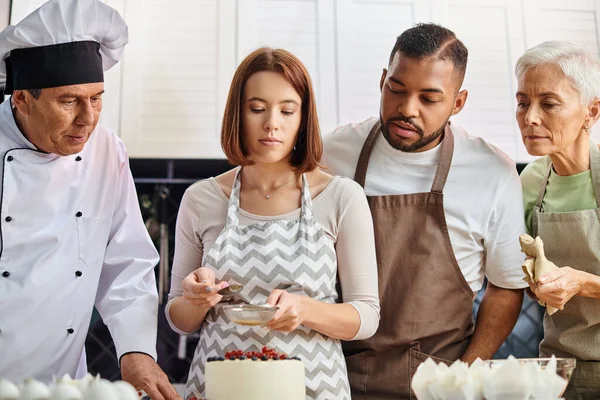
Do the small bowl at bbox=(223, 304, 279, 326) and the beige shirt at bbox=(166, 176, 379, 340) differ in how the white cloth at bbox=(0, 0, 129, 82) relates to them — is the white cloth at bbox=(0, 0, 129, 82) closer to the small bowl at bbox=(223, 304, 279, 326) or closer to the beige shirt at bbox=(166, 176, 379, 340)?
the beige shirt at bbox=(166, 176, 379, 340)

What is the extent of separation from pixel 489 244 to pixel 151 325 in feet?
2.69

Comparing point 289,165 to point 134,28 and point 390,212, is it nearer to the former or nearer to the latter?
point 390,212

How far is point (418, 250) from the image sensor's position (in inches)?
69.0

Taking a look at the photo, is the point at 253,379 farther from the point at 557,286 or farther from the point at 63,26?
the point at 63,26

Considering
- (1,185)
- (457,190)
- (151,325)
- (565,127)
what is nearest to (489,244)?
(457,190)

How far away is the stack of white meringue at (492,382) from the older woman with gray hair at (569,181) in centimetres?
74

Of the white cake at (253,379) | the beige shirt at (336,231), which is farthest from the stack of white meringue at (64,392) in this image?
the beige shirt at (336,231)

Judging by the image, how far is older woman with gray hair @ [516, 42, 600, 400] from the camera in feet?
5.72

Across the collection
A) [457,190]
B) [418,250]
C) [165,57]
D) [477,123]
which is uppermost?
[165,57]

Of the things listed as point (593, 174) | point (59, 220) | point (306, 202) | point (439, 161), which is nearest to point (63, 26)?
point (59, 220)

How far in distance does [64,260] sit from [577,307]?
3.92 ft

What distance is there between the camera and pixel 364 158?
185 cm

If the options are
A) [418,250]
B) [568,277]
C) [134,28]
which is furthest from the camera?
[134,28]

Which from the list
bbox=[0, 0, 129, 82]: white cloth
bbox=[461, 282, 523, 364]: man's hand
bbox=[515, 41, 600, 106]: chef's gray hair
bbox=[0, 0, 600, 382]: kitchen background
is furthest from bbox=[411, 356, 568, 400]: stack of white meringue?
bbox=[0, 0, 600, 382]: kitchen background
